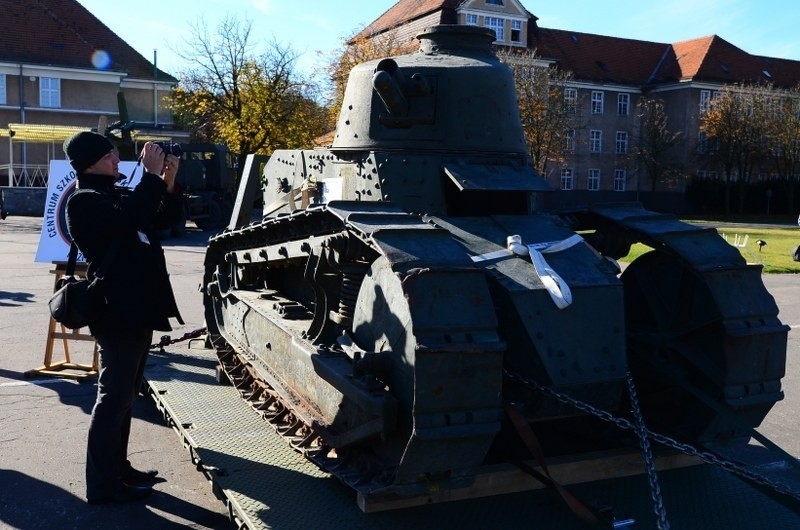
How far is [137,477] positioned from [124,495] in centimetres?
25

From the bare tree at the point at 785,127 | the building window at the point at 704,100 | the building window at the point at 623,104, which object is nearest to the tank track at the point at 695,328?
the bare tree at the point at 785,127

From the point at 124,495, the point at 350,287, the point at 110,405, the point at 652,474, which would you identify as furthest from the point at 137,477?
the point at 652,474

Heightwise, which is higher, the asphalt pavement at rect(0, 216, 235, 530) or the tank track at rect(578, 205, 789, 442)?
the tank track at rect(578, 205, 789, 442)

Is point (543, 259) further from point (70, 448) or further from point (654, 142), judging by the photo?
point (654, 142)

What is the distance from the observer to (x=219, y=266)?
8664mm

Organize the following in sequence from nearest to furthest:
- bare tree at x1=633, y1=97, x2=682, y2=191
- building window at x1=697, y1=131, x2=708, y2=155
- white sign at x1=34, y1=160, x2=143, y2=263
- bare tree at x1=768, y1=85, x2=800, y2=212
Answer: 1. white sign at x1=34, y1=160, x2=143, y2=263
2. bare tree at x1=633, y1=97, x2=682, y2=191
3. bare tree at x1=768, y1=85, x2=800, y2=212
4. building window at x1=697, y1=131, x2=708, y2=155

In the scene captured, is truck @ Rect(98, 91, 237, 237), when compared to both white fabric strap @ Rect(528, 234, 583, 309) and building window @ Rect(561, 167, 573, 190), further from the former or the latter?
building window @ Rect(561, 167, 573, 190)

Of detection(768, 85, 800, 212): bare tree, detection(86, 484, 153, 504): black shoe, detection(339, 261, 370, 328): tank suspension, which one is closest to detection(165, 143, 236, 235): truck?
detection(86, 484, 153, 504): black shoe

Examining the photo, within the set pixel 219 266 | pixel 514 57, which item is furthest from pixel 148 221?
pixel 514 57

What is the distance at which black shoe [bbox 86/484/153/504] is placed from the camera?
5312mm

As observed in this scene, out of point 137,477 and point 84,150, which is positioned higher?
point 84,150

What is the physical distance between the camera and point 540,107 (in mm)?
36906

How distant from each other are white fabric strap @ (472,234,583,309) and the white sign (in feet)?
15.2

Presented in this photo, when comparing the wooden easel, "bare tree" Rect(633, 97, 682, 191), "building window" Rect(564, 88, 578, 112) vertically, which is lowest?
the wooden easel
